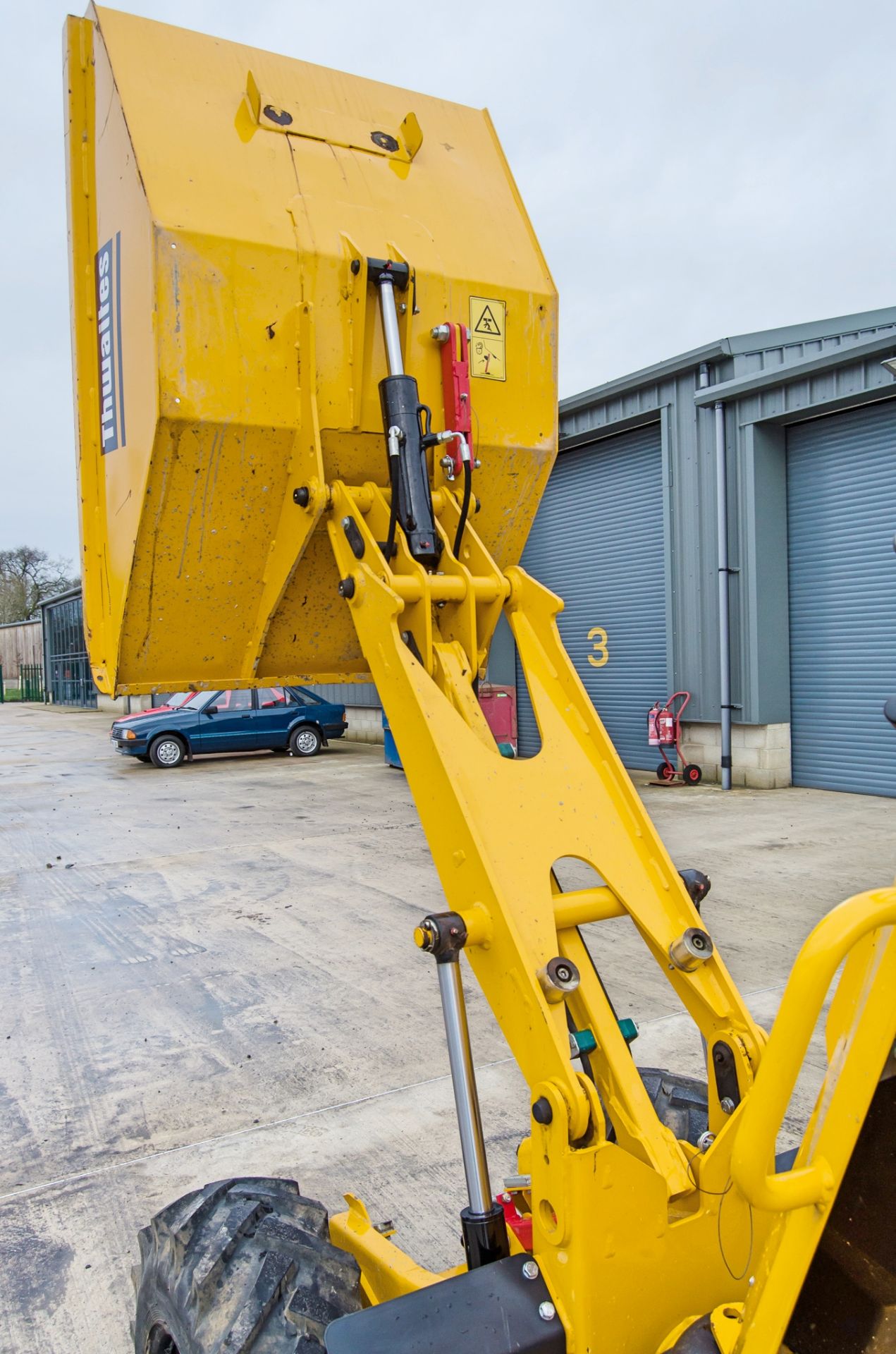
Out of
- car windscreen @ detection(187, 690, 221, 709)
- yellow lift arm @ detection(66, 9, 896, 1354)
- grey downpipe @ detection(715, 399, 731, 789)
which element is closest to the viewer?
yellow lift arm @ detection(66, 9, 896, 1354)

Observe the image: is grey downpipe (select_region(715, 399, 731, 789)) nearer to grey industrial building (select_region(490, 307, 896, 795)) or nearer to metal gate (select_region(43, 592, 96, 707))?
grey industrial building (select_region(490, 307, 896, 795))

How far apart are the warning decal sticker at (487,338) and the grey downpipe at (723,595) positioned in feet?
30.5

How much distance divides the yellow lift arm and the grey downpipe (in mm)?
8984

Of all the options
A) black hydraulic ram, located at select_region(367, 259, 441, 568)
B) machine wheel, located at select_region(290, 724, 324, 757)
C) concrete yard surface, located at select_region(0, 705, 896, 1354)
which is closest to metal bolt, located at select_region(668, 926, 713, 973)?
black hydraulic ram, located at select_region(367, 259, 441, 568)

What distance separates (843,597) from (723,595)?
53.7 inches

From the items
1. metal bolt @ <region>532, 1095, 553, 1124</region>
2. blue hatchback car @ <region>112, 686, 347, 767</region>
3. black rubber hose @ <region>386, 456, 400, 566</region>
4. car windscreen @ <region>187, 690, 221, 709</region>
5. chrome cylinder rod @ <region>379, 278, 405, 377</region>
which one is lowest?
blue hatchback car @ <region>112, 686, 347, 767</region>

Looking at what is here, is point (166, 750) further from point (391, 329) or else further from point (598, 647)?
point (391, 329)

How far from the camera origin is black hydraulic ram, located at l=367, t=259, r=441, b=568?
8.70 ft

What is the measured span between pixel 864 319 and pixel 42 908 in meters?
13.7

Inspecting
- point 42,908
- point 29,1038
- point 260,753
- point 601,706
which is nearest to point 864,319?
point 601,706

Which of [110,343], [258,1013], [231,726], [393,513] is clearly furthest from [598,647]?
[393,513]

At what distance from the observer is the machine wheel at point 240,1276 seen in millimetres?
1959

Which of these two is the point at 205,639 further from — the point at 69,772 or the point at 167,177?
the point at 69,772

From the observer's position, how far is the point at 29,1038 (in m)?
4.80
